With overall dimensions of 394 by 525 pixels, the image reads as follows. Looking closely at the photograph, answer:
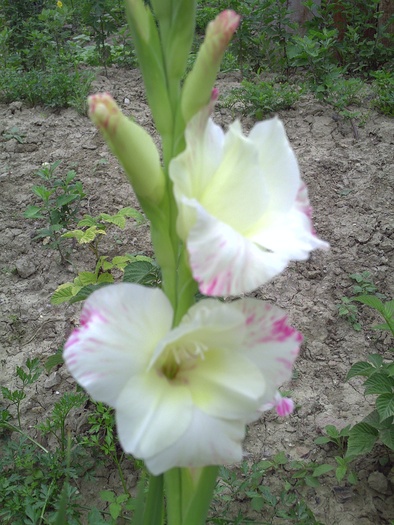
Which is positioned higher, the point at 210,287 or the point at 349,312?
the point at 210,287

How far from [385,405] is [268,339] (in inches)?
40.7

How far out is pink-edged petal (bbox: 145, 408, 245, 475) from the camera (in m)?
0.71

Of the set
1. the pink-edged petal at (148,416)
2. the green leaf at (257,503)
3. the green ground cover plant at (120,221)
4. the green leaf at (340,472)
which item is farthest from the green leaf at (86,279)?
the pink-edged petal at (148,416)

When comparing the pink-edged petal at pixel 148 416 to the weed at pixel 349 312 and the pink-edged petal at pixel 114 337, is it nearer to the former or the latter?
the pink-edged petal at pixel 114 337

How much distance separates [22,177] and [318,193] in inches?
61.3

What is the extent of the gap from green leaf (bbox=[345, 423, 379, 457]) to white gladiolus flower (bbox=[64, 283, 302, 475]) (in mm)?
1055

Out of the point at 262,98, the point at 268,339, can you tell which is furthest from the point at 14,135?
the point at 268,339

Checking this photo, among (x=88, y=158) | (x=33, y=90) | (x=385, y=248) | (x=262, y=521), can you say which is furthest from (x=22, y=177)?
(x=262, y=521)

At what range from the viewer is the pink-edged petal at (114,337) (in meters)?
0.71

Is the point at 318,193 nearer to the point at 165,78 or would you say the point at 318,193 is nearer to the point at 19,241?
the point at 19,241

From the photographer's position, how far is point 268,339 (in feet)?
2.48

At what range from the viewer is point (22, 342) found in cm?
231

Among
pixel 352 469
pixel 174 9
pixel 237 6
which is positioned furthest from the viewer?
pixel 237 6

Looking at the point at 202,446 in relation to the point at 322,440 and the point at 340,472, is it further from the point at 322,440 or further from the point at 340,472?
the point at 322,440
